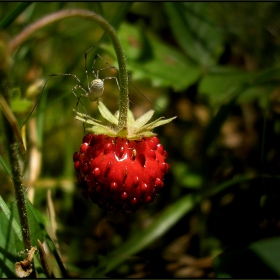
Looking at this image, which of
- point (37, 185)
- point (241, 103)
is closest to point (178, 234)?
point (37, 185)

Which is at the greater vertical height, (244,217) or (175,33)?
(175,33)

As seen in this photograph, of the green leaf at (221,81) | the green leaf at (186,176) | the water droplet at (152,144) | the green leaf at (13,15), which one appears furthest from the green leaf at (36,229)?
the green leaf at (221,81)

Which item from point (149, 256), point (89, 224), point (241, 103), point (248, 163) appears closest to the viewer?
point (149, 256)

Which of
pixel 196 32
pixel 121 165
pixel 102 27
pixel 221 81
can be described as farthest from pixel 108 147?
pixel 196 32

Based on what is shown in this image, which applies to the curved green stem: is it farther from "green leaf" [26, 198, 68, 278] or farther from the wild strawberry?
"green leaf" [26, 198, 68, 278]

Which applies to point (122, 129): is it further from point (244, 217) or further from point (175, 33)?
point (175, 33)
